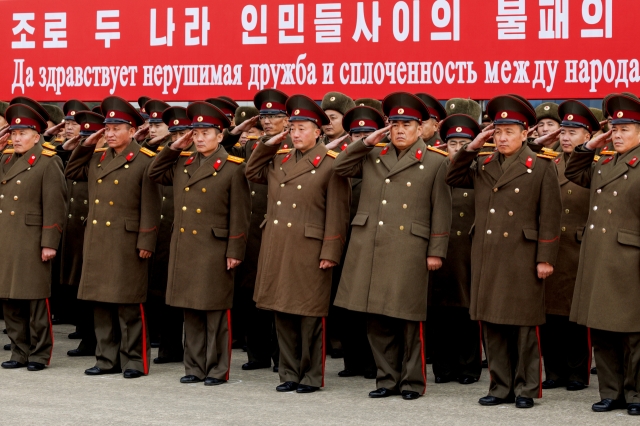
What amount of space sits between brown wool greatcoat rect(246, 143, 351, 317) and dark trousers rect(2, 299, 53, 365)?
2.06 meters

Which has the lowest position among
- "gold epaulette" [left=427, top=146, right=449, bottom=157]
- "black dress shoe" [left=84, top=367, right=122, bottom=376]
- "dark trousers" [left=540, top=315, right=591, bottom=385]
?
"black dress shoe" [left=84, top=367, right=122, bottom=376]

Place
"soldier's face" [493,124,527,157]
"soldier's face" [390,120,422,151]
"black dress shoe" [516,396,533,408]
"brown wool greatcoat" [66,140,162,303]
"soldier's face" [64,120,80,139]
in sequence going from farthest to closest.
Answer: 1. "soldier's face" [64,120,80,139]
2. "brown wool greatcoat" [66,140,162,303]
3. "soldier's face" [390,120,422,151]
4. "soldier's face" [493,124,527,157]
5. "black dress shoe" [516,396,533,408]

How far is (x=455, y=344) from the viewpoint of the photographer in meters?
8.61

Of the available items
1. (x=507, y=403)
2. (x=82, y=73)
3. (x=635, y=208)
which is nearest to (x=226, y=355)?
(x=507, y=403)

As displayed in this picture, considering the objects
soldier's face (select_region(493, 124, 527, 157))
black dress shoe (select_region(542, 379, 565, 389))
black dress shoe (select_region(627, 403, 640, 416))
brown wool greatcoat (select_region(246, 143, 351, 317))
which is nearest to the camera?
black dress shoe (select_region(627, 403, 640, 416))

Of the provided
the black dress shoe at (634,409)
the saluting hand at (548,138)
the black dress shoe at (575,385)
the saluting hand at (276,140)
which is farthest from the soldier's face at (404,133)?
the black dress shoe at (634,409)

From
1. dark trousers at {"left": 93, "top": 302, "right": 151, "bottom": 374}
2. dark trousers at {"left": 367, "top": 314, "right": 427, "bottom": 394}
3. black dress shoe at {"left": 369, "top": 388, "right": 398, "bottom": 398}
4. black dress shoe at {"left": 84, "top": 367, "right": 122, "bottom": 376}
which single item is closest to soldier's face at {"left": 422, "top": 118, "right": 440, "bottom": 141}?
dark trousers at {"left": 367, "top": 314, "right": 427, "bottom": 394}

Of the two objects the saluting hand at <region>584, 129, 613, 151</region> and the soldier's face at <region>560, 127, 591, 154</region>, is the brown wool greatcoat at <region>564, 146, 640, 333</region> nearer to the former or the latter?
the saluting hand at <region>584, 129, 613, 151</region>

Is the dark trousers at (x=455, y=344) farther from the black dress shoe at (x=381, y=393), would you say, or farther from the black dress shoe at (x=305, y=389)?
the black dress shoe at (x=305, y=389)

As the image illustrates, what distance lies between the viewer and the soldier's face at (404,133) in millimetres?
7965

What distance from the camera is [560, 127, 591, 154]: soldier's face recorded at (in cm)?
831

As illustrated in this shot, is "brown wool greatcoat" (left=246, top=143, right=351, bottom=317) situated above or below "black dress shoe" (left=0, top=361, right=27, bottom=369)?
above

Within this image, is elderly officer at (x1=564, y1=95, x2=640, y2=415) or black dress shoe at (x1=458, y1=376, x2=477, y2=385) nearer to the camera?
elderly officer at (x1=564, y1=95, x2=640, y2=415)

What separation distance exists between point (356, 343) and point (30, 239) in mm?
2839
